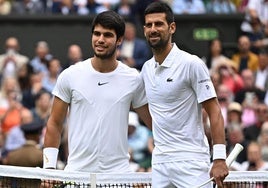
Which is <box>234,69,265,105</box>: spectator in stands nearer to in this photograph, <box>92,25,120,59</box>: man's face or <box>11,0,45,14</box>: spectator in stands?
<box>11,0,45,14</box>: spectator in stands

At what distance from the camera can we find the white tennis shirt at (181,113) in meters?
9.80

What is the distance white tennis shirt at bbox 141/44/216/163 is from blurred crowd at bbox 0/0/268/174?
19.1ft

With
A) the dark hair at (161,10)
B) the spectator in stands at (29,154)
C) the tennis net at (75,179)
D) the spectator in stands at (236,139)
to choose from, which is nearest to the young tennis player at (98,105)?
the tennis net at (75,179)

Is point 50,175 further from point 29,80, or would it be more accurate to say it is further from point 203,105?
point 29,80

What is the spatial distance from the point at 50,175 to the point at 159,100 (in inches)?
46.1

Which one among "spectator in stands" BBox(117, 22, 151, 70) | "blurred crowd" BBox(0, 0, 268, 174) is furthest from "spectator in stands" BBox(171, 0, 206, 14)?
"spectator in stands" BBox(117, 22, 151, 70)

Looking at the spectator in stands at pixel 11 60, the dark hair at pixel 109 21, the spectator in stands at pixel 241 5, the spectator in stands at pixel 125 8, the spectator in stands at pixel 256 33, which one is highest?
the spectator in stands at pixel 241 5

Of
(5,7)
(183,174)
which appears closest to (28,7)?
(5,7)

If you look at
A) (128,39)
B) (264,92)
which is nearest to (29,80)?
(128,39)

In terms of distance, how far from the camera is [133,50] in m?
22.2

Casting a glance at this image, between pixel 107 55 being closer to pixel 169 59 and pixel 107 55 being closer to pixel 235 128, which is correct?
pixel 169 59

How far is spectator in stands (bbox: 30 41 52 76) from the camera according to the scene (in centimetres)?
2239

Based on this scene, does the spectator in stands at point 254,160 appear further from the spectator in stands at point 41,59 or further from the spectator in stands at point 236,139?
the spectator in stands at point 41,59

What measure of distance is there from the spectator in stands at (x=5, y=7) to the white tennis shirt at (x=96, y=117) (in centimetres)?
1393
